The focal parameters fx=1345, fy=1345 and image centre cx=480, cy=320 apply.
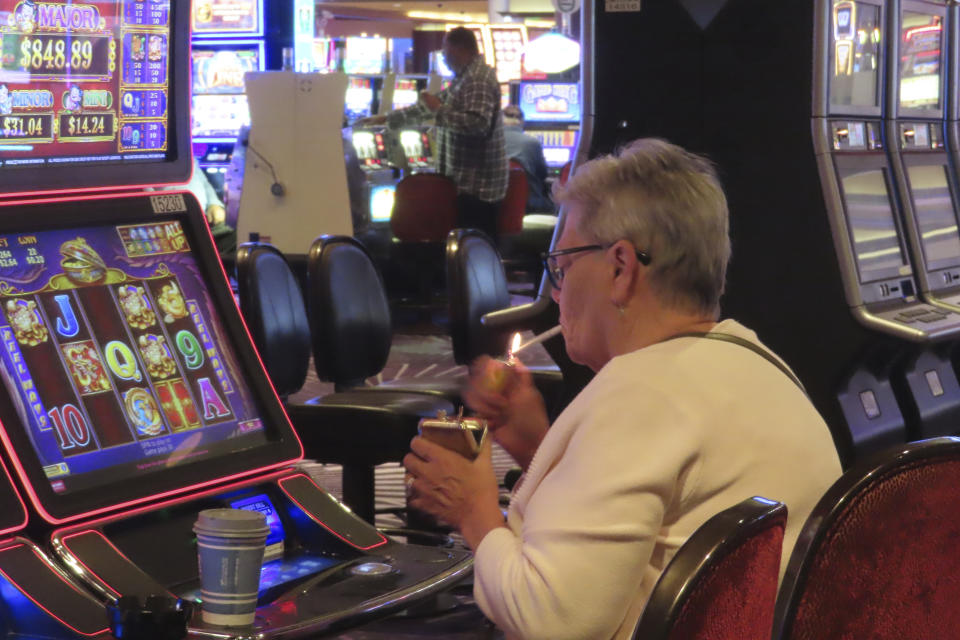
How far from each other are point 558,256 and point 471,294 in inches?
90.9

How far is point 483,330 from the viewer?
3.98m

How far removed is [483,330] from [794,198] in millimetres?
991

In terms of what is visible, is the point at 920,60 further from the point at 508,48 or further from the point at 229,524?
the point at 508,48

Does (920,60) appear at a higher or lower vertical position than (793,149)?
higher

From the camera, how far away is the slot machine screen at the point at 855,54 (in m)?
3.93

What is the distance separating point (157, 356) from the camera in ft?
6.62

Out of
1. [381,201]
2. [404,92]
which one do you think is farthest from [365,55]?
[381,201]

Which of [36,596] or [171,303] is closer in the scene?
[36,596]

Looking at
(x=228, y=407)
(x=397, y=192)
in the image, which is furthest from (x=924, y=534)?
(x=397, y=192)

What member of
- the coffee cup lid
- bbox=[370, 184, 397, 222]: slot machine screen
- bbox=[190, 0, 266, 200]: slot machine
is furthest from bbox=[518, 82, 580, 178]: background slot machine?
the coffee cup lid

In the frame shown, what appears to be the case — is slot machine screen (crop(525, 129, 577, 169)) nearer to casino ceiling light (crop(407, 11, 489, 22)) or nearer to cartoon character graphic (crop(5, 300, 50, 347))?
cartoon character graphic (crop(5, 300, 50, 347))

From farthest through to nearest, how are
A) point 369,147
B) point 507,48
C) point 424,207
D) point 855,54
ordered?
point 507,48 < point 369,147 < point 424,207 < point 855,54

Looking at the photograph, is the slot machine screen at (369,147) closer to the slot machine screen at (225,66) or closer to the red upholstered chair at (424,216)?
the slot machine screen at (225,66)

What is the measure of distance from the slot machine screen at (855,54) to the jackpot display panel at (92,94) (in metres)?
2.33
